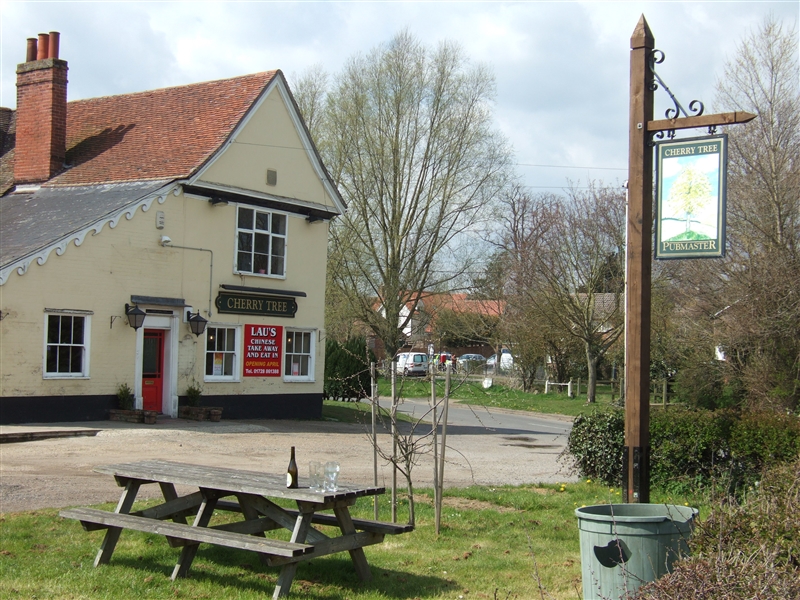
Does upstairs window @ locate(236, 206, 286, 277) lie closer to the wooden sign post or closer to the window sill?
the window sill

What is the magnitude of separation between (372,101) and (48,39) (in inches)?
696

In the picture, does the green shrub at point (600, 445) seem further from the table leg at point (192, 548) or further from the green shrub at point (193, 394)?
the green shrub at point (193, 394)

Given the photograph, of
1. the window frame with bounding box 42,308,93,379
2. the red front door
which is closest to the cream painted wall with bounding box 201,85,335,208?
the red front door

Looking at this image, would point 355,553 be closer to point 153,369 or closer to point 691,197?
point 691,197

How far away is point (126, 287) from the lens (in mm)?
20875

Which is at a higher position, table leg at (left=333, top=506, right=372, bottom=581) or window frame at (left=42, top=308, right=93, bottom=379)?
window frame at (left=42, top=308, right=93, bottom=379)

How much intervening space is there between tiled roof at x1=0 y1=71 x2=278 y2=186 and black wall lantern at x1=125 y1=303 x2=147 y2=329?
3.63 metres

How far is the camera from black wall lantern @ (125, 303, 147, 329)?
20.7 m

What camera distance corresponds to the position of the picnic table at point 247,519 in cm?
638

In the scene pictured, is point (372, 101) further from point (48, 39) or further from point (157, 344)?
point (157, 344)

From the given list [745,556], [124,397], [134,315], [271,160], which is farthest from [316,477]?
[271,160]

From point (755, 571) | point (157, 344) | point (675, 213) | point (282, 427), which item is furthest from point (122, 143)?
point (755, 571)

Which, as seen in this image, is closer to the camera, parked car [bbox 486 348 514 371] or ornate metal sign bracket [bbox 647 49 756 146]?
ornate metal sign bracket [bbox 647 49 756 146]

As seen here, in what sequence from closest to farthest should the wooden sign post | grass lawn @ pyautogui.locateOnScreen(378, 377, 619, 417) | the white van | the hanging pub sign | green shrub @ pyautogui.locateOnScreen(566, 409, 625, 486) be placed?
1. the hanging pub sign
2. the wooden sign post
3. the white van
4. green shrub @ pyautogui.locateOnScreen(566, 409, 625, 486)
5. grass lawn @ pyautogui.locateOnScreen(378, 377, 619, 417)
